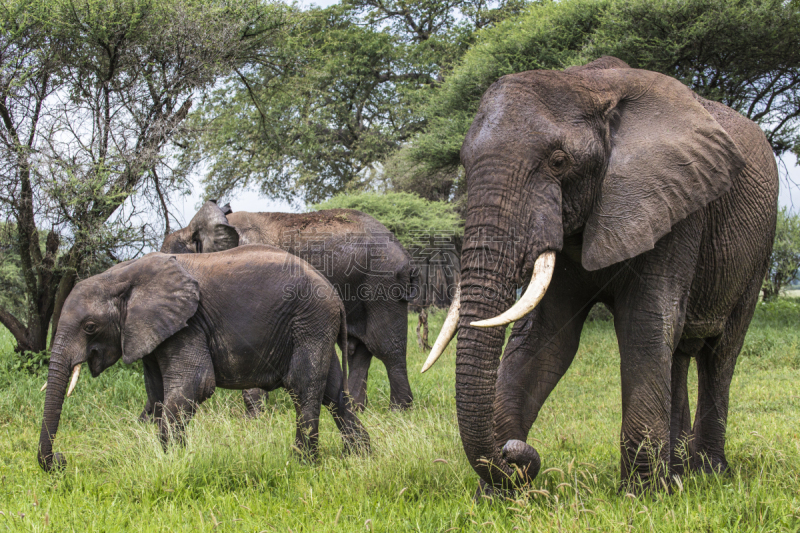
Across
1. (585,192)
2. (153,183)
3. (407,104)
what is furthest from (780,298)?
(585,192)

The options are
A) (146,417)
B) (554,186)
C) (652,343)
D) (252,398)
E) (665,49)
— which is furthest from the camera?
(665,49)

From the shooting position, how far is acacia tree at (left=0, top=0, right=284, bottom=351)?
9.13 metres

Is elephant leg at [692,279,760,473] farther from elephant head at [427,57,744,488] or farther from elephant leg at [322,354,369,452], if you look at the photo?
elephant leg at [322,354,369,452]

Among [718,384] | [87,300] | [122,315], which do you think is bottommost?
[718,384]

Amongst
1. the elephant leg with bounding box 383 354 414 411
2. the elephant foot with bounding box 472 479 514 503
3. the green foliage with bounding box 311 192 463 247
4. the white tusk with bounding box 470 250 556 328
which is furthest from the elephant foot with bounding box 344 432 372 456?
the green foliage with bounding box 311 192 463 247

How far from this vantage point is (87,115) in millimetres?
9875

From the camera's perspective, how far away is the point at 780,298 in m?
18.9

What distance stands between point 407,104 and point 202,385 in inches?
874

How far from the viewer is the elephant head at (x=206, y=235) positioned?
874 cm

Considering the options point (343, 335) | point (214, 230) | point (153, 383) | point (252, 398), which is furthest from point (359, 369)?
point (153, 383)

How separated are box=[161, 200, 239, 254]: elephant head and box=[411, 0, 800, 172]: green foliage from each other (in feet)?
27.8

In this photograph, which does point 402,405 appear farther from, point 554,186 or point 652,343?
point 554,186

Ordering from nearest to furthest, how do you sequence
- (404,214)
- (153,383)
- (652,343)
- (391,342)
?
(652,343), (153,383), (391,342), (404,214)

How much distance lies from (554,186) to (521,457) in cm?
145
